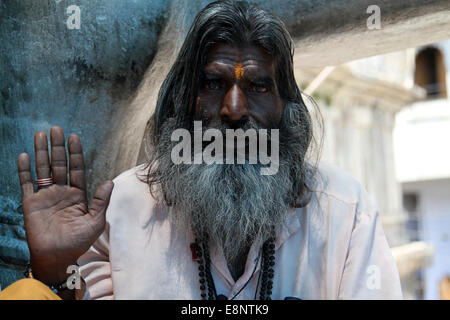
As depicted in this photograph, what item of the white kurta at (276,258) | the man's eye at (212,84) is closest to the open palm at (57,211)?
the white kurta at (276,258)

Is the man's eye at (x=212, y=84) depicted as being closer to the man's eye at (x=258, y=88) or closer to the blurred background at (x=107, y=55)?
the man's eye at (x=258, y=88)

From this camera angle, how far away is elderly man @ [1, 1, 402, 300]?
5.40 ft

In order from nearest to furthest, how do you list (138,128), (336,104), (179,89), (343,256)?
(343,256)
(179,89)
(138,128)
(336,104)

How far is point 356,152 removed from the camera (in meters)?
8.62

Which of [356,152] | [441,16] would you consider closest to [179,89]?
[441,16]

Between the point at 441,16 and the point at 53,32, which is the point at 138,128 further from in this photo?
the point at 441,16

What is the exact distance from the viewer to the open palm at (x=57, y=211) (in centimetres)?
146

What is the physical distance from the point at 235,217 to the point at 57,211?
1.87 feet

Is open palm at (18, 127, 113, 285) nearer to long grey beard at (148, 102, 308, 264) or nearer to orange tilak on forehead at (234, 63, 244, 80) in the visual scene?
long grey beard at (148, 102, 308, 264)

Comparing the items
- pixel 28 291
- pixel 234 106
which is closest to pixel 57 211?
pixel 28 291
